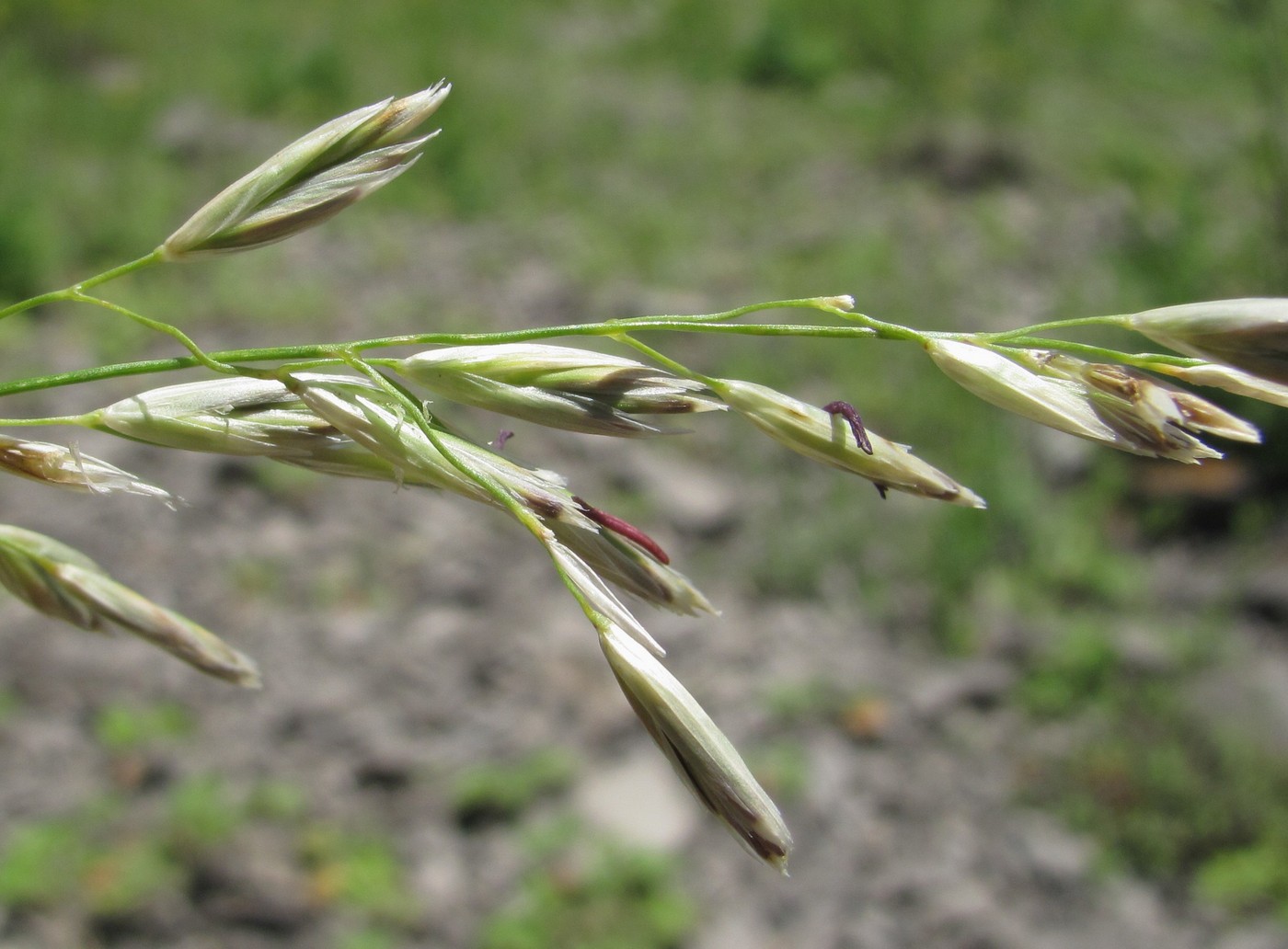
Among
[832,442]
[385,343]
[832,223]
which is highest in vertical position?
[385,343]

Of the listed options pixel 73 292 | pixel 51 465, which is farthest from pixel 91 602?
pixel 73 292

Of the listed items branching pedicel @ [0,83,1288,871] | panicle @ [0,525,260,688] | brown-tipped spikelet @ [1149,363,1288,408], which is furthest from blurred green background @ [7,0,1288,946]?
brown-tipped spikelet @ [1149,363,1288,408]

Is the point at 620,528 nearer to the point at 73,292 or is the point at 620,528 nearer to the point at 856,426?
the point at 856,426

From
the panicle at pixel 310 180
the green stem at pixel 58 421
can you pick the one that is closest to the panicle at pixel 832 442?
the panicle at pixel 310 180

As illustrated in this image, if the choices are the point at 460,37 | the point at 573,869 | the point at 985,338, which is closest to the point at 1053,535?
the point at 573,869

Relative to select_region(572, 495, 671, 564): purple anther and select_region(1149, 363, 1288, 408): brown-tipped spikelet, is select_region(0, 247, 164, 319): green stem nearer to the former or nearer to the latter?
select_region(572, 495, 671, 564): purple anther

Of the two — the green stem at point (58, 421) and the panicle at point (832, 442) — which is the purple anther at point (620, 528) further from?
the green stem at point (58, 421)
